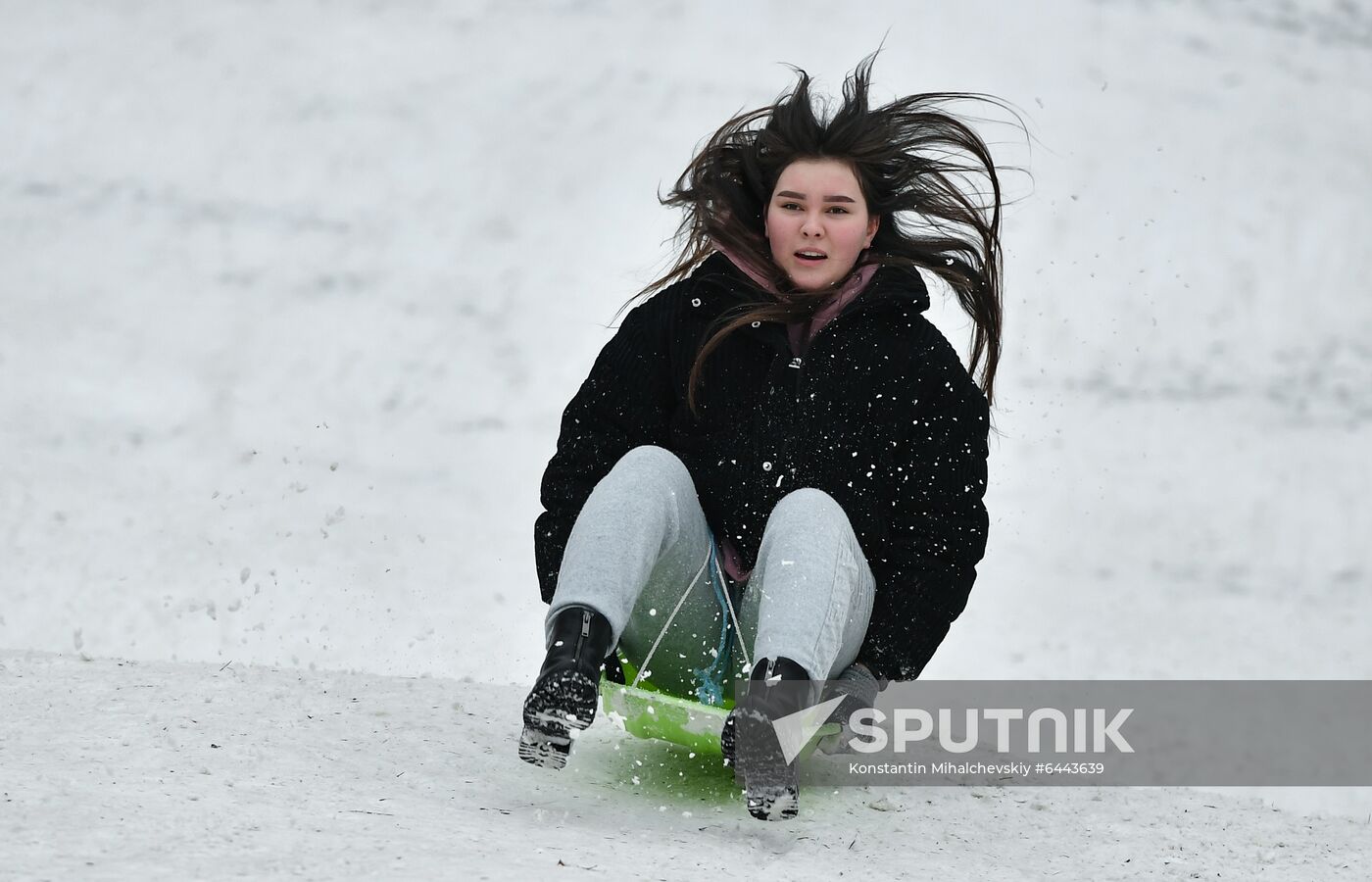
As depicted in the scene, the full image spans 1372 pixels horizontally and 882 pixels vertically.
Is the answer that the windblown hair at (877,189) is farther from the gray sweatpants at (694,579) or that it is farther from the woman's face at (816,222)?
the gray sweatpants at (694,579)

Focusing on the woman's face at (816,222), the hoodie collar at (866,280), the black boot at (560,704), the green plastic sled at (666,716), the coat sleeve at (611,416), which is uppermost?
the woman's face at (816,222)

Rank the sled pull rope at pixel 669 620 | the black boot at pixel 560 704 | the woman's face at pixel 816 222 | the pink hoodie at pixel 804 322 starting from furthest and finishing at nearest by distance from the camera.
A: the woman's face at pixel 816 222
the pink hoodie at pixel 804 322
the sled pull rope at pixel 669 620
the black boot at pixel 560 704

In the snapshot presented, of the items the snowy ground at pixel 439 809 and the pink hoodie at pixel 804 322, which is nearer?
the snowy ground at pixel 439 809

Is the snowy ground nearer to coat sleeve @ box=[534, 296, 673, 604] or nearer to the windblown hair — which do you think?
coat sleeve @ box=[534, 296, 673, 604]

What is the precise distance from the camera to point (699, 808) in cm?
173

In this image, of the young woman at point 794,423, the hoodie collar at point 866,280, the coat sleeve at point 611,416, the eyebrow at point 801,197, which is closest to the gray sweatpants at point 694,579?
the young woman at point 794,423

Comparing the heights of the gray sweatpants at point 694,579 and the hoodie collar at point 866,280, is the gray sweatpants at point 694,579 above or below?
below

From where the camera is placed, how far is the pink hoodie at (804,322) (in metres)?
1.96

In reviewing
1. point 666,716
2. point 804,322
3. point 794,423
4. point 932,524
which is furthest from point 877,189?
point 666,716

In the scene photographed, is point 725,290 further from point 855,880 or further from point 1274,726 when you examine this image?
point 1274,726

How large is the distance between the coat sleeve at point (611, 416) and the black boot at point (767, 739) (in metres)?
0.43

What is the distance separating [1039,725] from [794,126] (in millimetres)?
1069

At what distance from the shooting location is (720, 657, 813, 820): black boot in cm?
151

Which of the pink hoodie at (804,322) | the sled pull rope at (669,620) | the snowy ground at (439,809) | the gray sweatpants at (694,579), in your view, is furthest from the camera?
the pink hoodie at (804,322)
